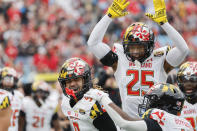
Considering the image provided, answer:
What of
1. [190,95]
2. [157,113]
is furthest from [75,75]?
[190,95]

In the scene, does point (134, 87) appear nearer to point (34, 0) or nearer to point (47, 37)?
point (47, 37)

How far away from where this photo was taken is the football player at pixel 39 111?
8805 millimetres

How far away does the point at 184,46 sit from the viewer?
535cm

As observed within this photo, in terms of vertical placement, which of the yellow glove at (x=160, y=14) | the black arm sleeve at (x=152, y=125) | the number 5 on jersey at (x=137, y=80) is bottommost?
the black arm sleeve at (x=152, y=125)

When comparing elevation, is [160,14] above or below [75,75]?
above

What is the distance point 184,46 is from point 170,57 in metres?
0.24

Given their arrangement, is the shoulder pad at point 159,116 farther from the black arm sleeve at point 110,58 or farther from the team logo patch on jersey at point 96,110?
the black arm sleeve at point 110,58

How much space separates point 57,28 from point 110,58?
36.6 feet

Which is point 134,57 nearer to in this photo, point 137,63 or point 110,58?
point 137,63

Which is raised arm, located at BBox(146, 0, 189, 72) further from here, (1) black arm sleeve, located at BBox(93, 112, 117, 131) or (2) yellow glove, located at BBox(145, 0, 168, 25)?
(1) black arm sleeve, located at BBox(93, 112, 117, 131)

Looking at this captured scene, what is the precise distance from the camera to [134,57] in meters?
5.58

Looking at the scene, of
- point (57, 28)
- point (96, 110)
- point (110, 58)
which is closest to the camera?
point (96, 110)

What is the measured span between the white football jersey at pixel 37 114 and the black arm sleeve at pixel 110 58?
3440mm

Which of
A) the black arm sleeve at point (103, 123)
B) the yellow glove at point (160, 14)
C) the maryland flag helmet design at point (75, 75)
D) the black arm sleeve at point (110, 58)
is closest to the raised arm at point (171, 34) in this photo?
the yellow glove at point (160, 14)
